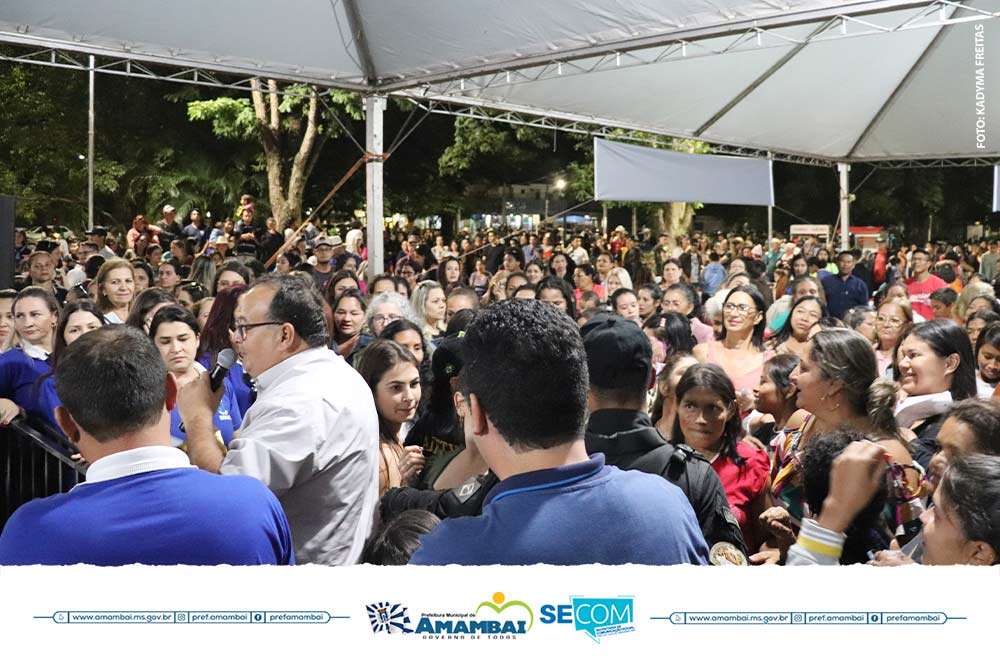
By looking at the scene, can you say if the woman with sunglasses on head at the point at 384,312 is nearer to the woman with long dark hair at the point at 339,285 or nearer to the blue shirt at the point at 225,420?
the woman with long dark hair at the point at 339,285

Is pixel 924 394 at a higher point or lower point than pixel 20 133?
A: lower

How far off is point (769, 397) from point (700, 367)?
100 cm

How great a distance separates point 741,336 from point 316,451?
3960mm

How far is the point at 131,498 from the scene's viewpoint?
78.2 inches

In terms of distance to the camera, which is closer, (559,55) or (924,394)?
(924,394)

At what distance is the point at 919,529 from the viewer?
102 inches

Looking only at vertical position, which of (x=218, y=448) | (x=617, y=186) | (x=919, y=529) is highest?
(x=617, y=186)

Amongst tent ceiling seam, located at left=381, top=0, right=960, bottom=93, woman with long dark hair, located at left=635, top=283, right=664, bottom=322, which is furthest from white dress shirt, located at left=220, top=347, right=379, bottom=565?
tent ceiling seam, located at left=381, top=0, right=960, bottom=93

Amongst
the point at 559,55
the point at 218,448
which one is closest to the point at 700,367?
the point at 218,448

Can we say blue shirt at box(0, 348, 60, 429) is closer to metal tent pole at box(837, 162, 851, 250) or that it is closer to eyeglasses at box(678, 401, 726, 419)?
eyeglasses at box(678, 401, 726, 419)
